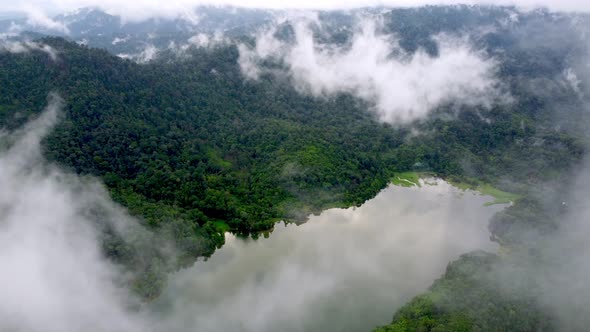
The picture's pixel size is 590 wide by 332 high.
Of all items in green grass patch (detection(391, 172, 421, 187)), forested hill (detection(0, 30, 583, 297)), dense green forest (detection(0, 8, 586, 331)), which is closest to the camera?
dense green forest (detection(0, 8, 586, 331))

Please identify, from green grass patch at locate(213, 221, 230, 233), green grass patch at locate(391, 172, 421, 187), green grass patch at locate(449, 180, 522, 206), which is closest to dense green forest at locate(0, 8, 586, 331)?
green grass patch at locate(213, 221, 230, 233)

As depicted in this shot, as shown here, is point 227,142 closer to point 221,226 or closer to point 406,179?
point 221,226

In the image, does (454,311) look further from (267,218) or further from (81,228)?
(81,228)

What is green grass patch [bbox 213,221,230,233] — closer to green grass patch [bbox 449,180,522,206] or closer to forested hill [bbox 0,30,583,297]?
forested hill [bbox 0,30,583,297]

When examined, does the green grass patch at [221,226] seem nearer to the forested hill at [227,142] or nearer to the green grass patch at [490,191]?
the forested hill at [227,142]

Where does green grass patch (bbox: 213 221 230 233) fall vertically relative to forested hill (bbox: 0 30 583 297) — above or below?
below

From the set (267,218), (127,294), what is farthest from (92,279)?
(267,218)
